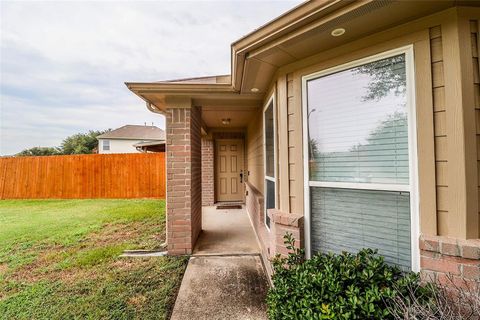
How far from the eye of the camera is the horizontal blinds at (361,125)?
168 cm

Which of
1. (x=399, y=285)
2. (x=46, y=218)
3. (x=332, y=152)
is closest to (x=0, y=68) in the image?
(x=46, y=218)

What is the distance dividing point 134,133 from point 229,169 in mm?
18605

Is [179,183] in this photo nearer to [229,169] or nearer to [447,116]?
[447,116]

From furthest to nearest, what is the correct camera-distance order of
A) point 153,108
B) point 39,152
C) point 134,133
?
1. point 39,152
2. point 134,133
3. point 153,108

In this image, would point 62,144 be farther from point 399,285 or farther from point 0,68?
point 399,285

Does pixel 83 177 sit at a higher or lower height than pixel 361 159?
lower

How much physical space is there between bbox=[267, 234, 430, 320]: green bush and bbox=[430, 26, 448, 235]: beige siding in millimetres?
479

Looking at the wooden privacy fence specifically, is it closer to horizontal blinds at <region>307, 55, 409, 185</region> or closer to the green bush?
horizontal blinds at <region>307, 55, 409, 185</region>

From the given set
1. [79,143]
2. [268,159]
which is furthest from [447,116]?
[79,143]

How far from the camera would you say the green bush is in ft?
4.57

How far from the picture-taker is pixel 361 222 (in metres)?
1.88

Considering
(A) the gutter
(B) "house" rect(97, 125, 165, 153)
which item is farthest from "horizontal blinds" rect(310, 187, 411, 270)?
(B) "house" rect(97, 125, 165, 153)

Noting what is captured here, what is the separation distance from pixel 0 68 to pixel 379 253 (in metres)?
17.4

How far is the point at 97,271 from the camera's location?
3104mm
